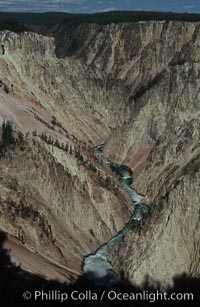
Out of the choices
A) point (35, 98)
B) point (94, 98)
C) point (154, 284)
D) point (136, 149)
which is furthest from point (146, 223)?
point (94, 98)

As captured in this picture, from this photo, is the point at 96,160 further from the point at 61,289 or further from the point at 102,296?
the point at 61,289

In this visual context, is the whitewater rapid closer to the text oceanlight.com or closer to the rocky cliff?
the rocky cliff

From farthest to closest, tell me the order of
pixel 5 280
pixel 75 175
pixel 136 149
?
pixel 136 149, pixel 75 175, pixel 5 280

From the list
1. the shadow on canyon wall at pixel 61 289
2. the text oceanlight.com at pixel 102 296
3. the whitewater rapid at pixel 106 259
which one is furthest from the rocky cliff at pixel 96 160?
the text oceanlight.com at pixel 102 296

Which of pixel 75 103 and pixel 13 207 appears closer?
pixel 13 207

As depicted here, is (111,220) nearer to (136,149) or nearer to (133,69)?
(136,149)

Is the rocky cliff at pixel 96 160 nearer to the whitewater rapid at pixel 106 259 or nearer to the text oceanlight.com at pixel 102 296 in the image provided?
the whitewater rapid at pixel 106 259
